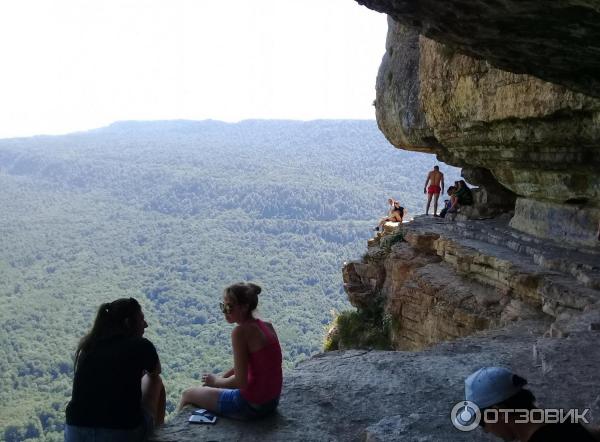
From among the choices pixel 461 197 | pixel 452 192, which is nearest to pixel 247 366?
pixel 461 197

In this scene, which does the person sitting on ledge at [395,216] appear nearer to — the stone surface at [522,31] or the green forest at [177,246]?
the green forest at [177,246]

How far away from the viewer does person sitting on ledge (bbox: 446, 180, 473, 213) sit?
14227 mm

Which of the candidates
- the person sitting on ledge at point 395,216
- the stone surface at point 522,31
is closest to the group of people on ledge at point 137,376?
the stone surface at point 522,31

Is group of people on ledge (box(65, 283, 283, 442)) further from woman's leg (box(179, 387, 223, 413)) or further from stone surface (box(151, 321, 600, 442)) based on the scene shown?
stone surface (box(151, 321, 600, 442))

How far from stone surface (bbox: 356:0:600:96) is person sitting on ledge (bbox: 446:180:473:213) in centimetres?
889

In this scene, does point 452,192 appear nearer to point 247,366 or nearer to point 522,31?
point 522,31

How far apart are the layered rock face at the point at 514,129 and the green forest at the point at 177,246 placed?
13.6 m

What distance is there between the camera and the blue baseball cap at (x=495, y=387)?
8.68 feet

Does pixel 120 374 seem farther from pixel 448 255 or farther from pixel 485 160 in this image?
pixel 485 160

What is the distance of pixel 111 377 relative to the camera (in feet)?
12.4

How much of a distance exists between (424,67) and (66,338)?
6920cm

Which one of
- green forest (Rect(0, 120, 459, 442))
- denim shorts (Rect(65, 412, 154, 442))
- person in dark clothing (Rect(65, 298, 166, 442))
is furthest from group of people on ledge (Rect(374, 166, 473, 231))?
denim shorts (Rect(65, 412, 154, 442))

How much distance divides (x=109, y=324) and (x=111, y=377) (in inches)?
14.0

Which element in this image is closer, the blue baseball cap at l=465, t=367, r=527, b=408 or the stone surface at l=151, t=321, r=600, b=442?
the blue baseball cap at l=465, t=367, r=527, b=408
